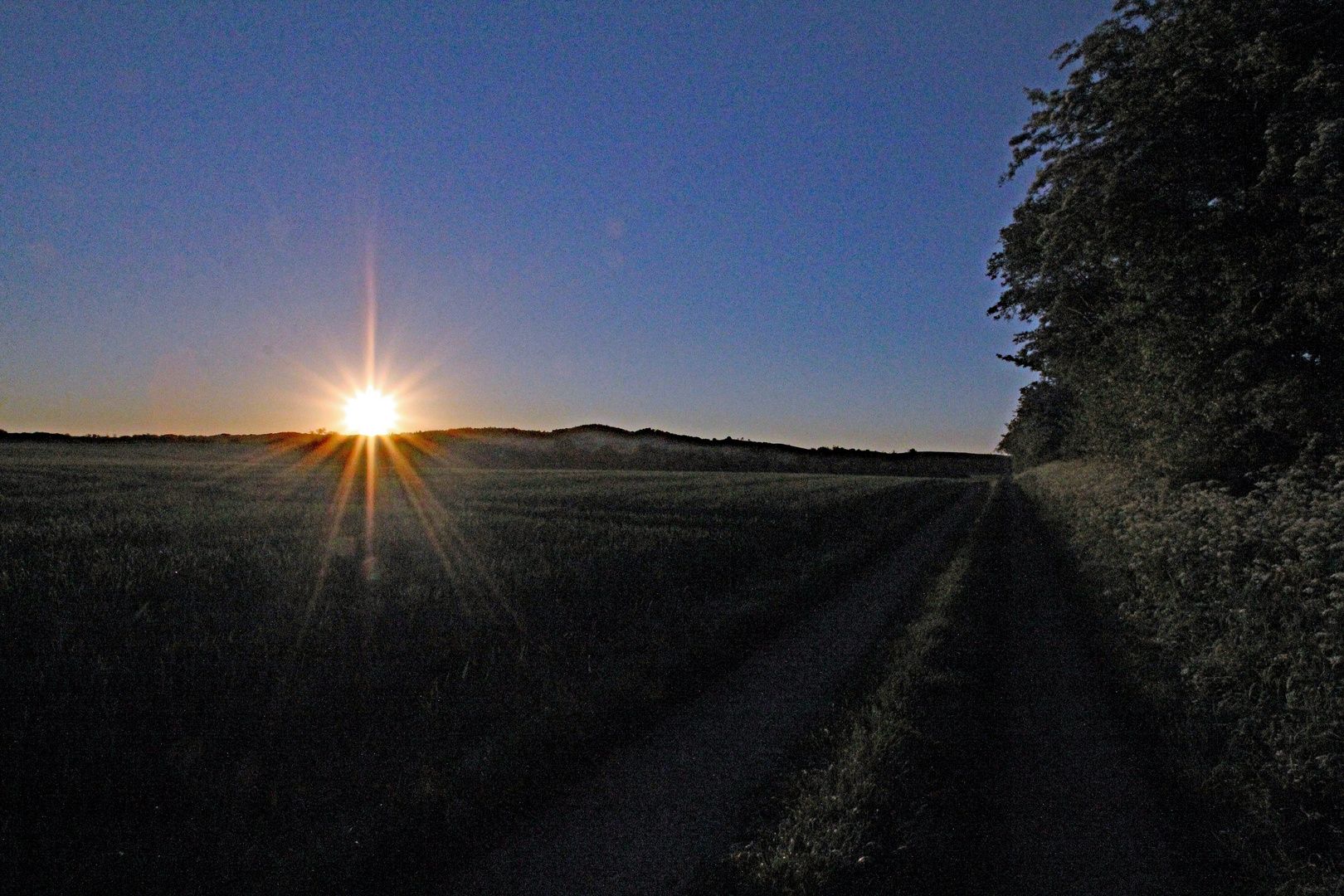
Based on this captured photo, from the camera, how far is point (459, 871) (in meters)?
4.57

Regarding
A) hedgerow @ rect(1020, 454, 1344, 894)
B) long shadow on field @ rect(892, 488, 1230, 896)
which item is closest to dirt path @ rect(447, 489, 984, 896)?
long shadow on field @ rect(892, 488, 1230, 896)

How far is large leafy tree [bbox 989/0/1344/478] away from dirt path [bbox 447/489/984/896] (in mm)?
11876

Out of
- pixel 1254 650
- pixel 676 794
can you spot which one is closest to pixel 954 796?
pixel 676 794

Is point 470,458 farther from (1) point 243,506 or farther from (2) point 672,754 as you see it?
(2) point 672,754

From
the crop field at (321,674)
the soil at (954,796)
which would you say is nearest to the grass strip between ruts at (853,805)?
the soil at (954,796)

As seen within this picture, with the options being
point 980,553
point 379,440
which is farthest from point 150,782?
point 379,440

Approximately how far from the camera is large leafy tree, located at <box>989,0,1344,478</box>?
12734mm

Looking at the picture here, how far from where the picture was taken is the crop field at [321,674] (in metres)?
4.82

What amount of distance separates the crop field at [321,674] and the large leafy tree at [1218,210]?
9.22 metres

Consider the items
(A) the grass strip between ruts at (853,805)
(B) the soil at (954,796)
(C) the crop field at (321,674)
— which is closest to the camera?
(A) the grass strip between ruts at (853,805)

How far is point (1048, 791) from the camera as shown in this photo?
5.43 m

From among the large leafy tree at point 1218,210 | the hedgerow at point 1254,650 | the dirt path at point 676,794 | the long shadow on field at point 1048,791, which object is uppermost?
the large leafy tree at point 1218,210

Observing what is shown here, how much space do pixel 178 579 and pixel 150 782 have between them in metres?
5.29

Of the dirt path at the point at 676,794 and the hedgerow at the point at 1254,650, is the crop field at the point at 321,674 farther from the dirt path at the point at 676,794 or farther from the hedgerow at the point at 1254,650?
the hedgerow at the point at 1254,650
